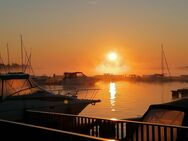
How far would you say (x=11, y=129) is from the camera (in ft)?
36.0

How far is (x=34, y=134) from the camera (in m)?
9.81

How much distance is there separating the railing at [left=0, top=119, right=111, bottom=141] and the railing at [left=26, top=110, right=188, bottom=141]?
106 inches

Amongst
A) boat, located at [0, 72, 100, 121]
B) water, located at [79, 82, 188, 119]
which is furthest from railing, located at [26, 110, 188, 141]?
water, located at [79, 82, 188, 119]

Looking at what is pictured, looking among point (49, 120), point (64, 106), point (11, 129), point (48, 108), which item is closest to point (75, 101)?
point (64, 106)

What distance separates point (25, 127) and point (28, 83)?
1204 centimetres

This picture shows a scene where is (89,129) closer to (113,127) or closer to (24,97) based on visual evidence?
(113,127)

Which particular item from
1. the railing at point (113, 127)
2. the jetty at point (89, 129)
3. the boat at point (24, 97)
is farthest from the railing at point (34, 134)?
the boat at point (24, 97)

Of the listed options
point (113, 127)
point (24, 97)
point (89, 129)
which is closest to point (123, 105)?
point (24, 97)

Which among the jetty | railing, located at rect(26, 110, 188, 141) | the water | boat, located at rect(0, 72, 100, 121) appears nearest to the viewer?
the jetty

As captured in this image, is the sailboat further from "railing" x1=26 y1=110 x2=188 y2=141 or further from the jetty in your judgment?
the jetty

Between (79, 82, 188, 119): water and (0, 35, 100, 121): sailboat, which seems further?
(79, 82, 188, 119): water

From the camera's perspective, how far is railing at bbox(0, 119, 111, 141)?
8.27 metres

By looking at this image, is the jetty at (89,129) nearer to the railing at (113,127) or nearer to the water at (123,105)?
the railing at (113,127)

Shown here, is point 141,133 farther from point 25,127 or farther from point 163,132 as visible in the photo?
point 25,127
